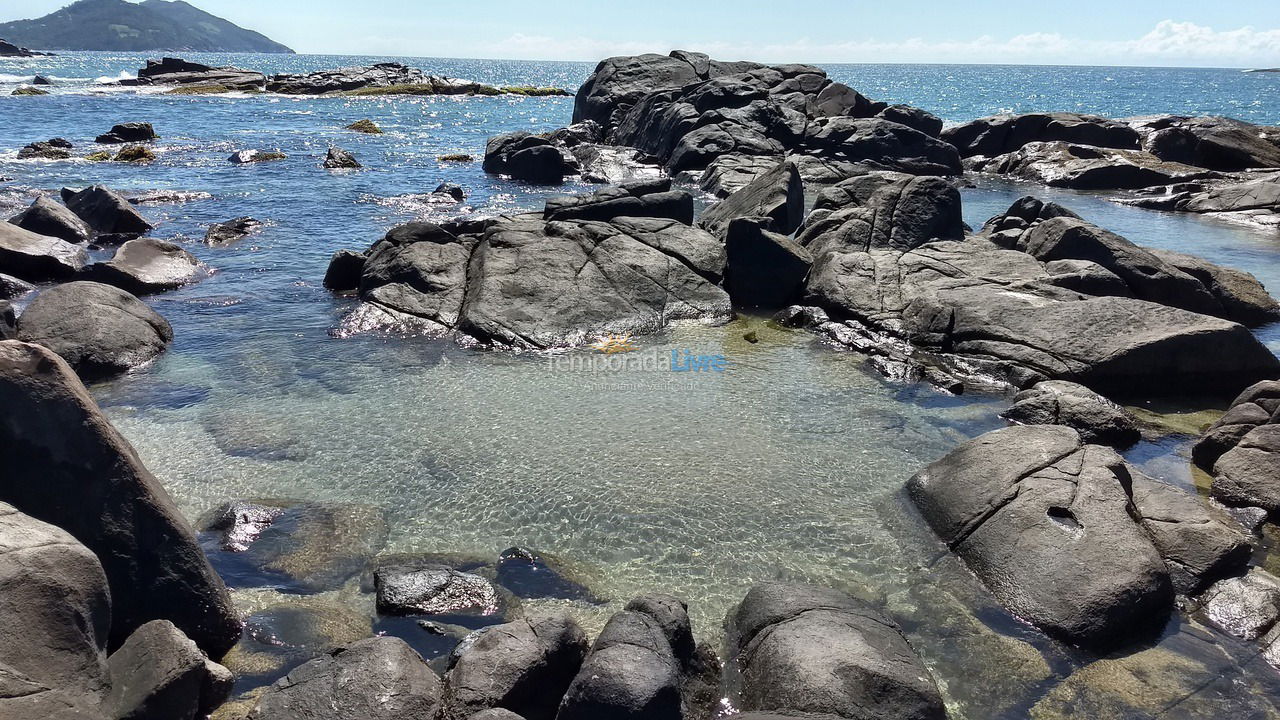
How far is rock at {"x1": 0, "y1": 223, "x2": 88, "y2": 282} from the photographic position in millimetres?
19516

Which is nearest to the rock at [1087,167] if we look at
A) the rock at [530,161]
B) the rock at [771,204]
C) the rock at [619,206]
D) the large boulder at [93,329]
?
the rock at [771,204]

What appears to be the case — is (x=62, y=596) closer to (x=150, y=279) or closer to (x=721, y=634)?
(x=721, y=634)

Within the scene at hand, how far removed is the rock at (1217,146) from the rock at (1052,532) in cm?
4314

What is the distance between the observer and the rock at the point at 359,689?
20.8 ft

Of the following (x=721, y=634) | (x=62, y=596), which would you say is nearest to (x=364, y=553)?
(x=62, y=596)

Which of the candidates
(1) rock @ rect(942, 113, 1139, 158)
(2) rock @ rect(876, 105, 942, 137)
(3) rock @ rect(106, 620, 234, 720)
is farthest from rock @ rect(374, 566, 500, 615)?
(1) rock @ rect(942, 113, 1139, 158)

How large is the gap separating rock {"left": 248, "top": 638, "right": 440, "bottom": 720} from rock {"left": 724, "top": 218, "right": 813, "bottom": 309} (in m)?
14.3

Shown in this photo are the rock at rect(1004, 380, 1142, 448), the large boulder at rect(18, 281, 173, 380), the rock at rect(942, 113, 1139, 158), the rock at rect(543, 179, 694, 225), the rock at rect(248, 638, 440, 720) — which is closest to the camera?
the rock at rect(248, 638, 440, 720)

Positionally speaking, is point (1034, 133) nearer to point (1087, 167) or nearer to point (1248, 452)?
point (1087, 167)

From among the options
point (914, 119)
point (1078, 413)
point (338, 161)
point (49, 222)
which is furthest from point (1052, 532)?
point (914, 119)

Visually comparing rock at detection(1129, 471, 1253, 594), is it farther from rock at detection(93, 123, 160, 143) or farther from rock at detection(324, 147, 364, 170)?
rock at detection(93, 123, 160, 143)

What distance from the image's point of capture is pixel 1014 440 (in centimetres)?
1062

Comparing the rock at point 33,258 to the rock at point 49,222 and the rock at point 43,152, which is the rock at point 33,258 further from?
the rock at point 43,152

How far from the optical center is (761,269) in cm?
1980
